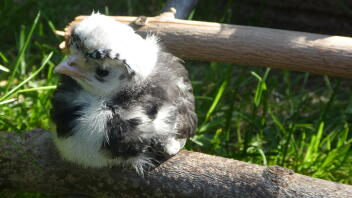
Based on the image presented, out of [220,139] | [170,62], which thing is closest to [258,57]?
[170,62]

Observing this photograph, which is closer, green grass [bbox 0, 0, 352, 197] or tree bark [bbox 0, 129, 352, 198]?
tree bark [bbox 0, 129, 352, 198]

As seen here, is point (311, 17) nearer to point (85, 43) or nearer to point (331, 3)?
point (331, 3)

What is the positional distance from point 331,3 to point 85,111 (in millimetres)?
2461

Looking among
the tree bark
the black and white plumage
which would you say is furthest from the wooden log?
the tree bark

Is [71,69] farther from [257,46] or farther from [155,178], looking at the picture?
[257,46]

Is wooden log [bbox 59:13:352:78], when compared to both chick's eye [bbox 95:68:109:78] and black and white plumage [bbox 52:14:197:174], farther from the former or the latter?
chick's eye [bbox 95:68:109:78]

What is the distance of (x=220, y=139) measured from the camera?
9.20 feet

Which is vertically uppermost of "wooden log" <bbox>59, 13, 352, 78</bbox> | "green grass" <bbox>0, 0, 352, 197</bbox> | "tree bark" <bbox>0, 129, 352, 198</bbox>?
"wooden log" <bbox>59, 13, 352, 78</bbox>

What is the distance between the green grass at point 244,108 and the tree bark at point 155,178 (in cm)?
24

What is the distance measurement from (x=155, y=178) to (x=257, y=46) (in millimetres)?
A: 720

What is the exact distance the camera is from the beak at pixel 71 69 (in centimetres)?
174

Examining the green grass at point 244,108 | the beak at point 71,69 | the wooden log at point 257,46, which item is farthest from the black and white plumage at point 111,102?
the green grass at point 244,108

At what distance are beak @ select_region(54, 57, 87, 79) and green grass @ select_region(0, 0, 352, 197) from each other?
1.82ft

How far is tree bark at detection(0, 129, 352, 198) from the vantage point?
1.74 metres
